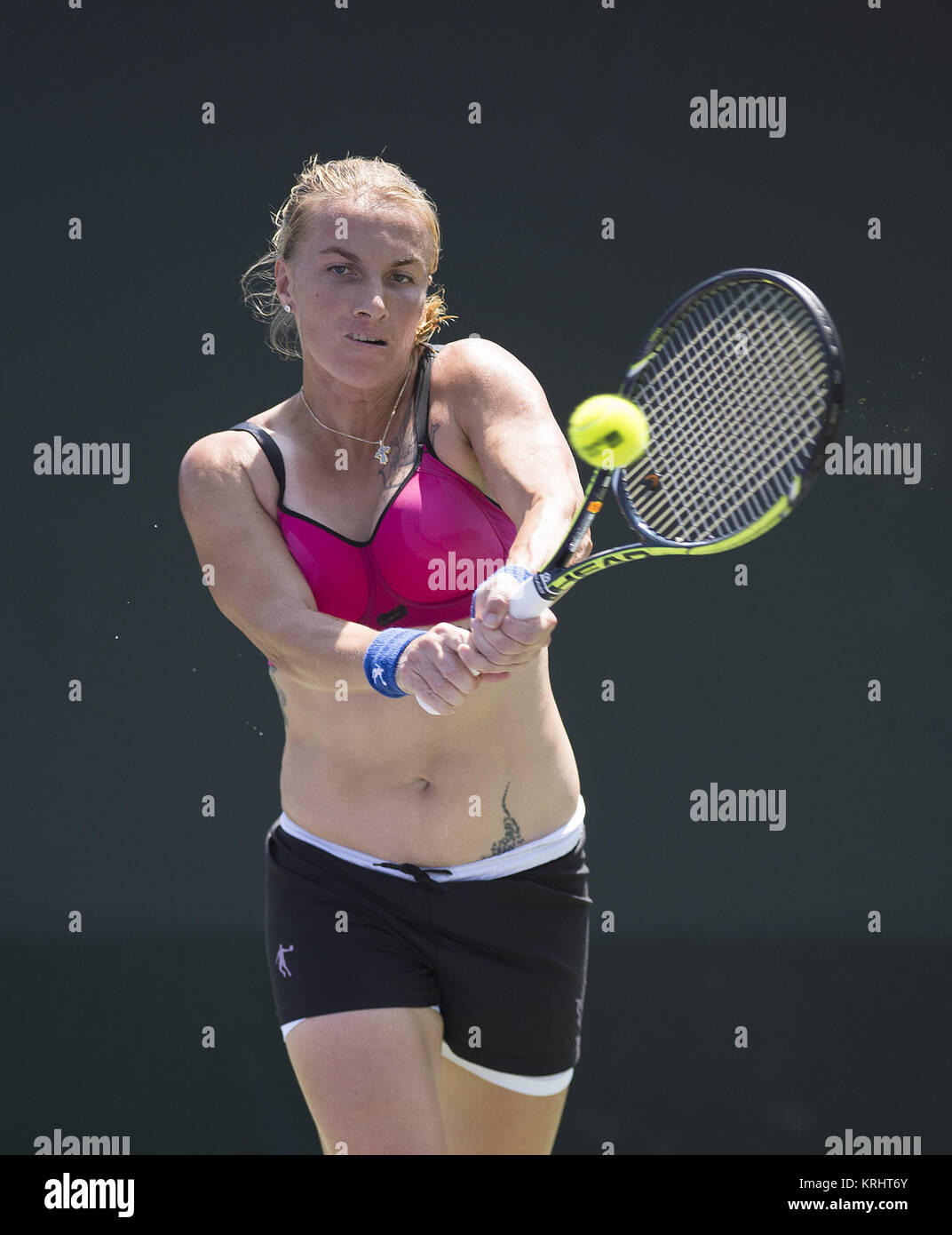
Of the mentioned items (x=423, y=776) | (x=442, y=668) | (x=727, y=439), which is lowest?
(x=423, y=776)

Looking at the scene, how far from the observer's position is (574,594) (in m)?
3.74

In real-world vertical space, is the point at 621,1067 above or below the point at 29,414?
below

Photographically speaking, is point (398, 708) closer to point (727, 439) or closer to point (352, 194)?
point (727, 439)

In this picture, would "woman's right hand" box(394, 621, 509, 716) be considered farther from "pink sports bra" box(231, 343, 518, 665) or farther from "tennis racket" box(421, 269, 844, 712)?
"pink sports bra" box(231, 343, 518, 665)

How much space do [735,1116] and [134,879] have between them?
1582 mm

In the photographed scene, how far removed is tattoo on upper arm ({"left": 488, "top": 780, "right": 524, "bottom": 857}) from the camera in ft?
7.26

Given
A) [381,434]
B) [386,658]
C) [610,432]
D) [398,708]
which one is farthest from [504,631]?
[381,434]

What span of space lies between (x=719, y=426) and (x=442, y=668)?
52cm

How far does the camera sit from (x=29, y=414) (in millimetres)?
3727

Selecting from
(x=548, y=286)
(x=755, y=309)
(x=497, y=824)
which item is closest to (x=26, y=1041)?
(x=497, y=824)

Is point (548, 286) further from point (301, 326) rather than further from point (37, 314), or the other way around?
point (301, 326)

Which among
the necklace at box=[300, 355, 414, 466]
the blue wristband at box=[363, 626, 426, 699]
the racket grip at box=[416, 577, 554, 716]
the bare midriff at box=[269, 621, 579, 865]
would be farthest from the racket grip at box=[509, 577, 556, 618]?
the necklace at box=[300, 355, 414, 466]

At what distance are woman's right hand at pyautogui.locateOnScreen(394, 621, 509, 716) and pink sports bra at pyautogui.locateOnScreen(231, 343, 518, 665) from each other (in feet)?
0.86
